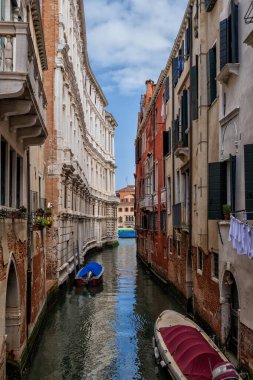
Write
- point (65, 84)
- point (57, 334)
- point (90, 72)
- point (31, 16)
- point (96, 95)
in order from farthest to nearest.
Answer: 1. point (96, 95)
2. point (90, 72)
3. point (65, 84)
4. point (57, 334)
5. point (31, 16)

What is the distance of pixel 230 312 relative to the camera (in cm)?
1104

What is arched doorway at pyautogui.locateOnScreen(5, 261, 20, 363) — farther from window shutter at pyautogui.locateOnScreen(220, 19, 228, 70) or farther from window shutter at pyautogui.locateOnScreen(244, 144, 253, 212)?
window shutter at pyautogui.locateOnScreen(220, 19, 228, 70)

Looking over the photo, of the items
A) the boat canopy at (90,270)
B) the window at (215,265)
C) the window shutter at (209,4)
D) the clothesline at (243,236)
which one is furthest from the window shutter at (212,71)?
the boat canopy at (90,270)

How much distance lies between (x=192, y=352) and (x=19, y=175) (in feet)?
17.8

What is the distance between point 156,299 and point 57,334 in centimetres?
657

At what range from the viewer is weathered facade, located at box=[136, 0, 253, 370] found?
373 inches

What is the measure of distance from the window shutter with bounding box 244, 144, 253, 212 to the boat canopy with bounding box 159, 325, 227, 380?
285cm

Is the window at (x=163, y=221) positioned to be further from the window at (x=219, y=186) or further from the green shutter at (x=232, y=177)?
the green shutter at (x=232, y=177)

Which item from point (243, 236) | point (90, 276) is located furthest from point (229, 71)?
point (90, 276)

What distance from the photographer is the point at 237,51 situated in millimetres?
9953

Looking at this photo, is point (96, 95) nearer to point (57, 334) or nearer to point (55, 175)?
point (55, 175)

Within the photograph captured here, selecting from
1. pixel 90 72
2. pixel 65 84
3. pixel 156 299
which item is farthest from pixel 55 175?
pixel 90 72

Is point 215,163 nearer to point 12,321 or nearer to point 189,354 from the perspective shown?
Answer: point 189,354

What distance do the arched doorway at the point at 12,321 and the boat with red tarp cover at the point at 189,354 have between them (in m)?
3.16
